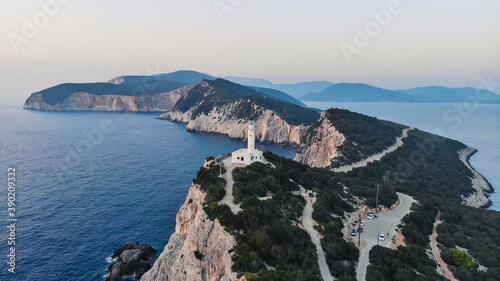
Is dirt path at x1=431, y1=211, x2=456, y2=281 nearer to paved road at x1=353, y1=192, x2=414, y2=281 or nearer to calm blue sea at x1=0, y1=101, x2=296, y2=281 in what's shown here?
paved road at x1=353, y1=192, x2=414, y2=281

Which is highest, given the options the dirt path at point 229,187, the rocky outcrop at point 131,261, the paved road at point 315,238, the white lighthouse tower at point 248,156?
the white lighthouse tower at point 248,156

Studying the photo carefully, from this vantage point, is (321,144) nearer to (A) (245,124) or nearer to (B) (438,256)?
(B) (438,256)

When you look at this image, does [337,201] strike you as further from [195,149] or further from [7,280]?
[195,149]

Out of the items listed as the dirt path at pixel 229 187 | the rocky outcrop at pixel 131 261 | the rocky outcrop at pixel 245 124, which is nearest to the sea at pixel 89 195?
the rocky outcrop at pixel 131 261

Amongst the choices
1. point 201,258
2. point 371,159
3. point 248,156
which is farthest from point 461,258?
point 371,159

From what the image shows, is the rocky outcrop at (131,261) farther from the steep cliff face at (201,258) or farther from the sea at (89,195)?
the steep cliff face at (201,258)

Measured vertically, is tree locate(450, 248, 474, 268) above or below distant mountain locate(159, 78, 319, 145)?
below

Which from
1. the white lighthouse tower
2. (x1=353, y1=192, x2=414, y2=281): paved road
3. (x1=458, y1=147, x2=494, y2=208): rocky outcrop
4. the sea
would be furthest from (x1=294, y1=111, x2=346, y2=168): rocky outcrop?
(x1=353, y1=192, x2=414, y2=281): paved road
